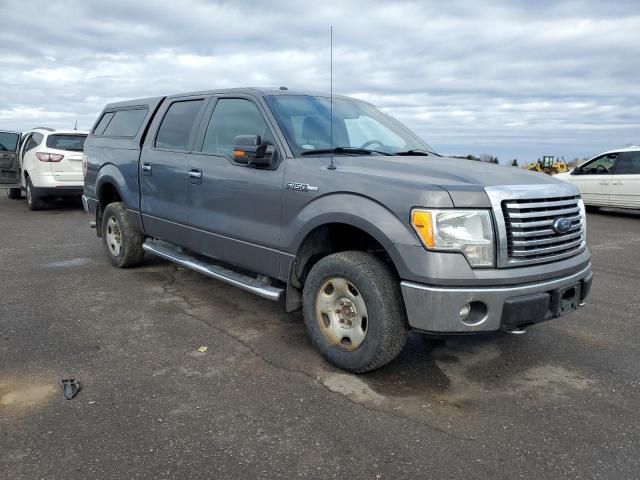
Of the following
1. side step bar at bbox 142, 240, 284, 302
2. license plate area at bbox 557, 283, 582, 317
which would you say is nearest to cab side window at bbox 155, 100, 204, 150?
side step bar at bbox 142, 240, 284, 302

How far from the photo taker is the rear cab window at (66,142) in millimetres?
11695

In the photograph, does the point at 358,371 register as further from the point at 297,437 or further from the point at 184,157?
the point at 184,157

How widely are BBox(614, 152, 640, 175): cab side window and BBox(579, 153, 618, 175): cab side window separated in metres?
0.15

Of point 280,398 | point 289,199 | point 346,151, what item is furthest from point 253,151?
point 280,398

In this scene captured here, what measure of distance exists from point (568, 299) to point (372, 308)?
131 centimetres

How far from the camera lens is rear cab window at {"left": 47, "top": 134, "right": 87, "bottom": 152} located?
1170cm

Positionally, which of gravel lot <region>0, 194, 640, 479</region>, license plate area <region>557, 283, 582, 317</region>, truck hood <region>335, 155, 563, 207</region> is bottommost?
gravel lot <region>0, 194, 640, 479</region>

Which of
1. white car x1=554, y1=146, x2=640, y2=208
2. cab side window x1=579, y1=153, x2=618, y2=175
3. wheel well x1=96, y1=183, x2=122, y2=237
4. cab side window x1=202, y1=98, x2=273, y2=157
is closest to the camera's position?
cab side window x1=202, y1=98, x2=273, y2=157

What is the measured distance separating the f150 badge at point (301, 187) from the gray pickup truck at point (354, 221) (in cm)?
2

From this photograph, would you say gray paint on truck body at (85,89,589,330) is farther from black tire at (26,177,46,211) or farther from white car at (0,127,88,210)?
black tire at (26,177,46,211)

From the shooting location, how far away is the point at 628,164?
41.9ft

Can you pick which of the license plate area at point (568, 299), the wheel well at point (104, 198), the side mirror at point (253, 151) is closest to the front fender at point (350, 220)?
the side mirror at point (253, 151)

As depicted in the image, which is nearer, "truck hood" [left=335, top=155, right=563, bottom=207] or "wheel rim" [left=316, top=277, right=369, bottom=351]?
"truck hood" [left=335, top=155, right=563, bottom=207]

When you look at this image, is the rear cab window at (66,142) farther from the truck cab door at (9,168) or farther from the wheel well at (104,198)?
the wheel well at (104,198)
